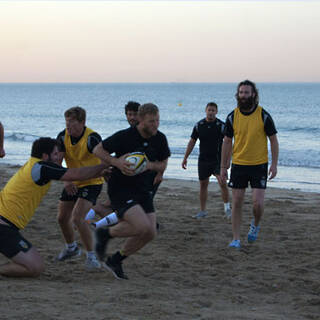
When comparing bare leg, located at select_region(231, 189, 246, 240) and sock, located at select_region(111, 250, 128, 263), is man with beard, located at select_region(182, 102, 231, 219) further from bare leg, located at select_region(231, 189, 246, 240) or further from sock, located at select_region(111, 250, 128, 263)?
sock, located at select_region(111, 250, 128, 263)

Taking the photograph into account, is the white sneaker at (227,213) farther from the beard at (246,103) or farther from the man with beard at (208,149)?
the beard at (246,103)

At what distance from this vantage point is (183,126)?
47.1m

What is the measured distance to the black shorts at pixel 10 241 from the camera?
220 inches

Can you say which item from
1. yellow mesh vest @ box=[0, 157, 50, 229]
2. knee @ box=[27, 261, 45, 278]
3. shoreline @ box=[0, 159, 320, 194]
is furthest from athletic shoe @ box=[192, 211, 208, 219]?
shoreline @ box=[0, 159, 320, 194]

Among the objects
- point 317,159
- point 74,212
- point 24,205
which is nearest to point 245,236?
point 74,212

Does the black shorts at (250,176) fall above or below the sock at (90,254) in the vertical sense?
above

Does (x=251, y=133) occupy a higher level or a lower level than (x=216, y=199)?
higher

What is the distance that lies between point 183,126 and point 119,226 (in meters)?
41.5

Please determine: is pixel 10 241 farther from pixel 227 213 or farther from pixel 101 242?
pixel 227 213

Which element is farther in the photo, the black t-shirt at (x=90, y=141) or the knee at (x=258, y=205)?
the knee at (x=258, y=205)

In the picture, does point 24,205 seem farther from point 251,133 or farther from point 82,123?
point 251,133

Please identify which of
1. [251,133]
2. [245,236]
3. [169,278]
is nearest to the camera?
[169,278]

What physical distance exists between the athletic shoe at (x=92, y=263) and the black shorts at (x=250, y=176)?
228 centimetres

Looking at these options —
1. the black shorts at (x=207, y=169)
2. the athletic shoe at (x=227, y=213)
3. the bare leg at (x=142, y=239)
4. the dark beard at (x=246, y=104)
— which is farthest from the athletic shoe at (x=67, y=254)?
the athletic shoe at (x=227, y=213)
